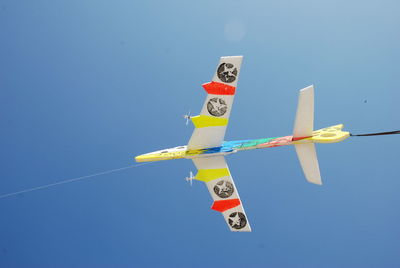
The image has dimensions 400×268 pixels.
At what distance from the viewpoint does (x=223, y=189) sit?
13219 mm

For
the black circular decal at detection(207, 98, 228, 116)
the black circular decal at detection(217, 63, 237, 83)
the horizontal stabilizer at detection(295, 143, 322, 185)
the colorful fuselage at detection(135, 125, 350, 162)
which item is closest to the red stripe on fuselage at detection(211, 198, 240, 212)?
the colorful fuselage at detection(135, 125, 350, 162)

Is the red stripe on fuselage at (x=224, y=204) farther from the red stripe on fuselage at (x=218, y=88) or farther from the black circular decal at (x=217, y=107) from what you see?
the red stripe on fuselage at (x=218, y=88)

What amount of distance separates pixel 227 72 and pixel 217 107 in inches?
46.0

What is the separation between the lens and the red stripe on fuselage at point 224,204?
43.6 ft

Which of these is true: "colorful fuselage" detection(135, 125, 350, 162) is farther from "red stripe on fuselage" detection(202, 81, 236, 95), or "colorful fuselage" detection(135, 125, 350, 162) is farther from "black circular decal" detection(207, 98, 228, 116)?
"red stripe on fuselage" detection(202, 81, 236, 95)

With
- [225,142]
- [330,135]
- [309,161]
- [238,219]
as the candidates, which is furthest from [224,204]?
[330,135]

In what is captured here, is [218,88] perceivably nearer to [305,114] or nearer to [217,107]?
[217,107]

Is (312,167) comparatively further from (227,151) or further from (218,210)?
(218,210)

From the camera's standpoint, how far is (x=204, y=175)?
43.1ft

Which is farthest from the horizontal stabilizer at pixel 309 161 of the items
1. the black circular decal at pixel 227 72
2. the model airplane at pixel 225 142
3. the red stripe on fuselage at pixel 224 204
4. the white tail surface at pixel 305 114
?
the black circular decal at pixel 227 72

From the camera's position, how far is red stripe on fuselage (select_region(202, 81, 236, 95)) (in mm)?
11648

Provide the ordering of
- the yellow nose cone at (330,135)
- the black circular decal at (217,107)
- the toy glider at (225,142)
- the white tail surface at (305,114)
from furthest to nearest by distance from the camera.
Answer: the black circular decal at (217,107)
the toy glider at (225,142)
the yellow nose cone at (330,135)
the white tail surface at (305,114)

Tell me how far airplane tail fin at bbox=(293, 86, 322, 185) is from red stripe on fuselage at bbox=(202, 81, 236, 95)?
2.12 meters

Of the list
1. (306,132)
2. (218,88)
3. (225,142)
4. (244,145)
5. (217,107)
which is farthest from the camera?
(225,142)
